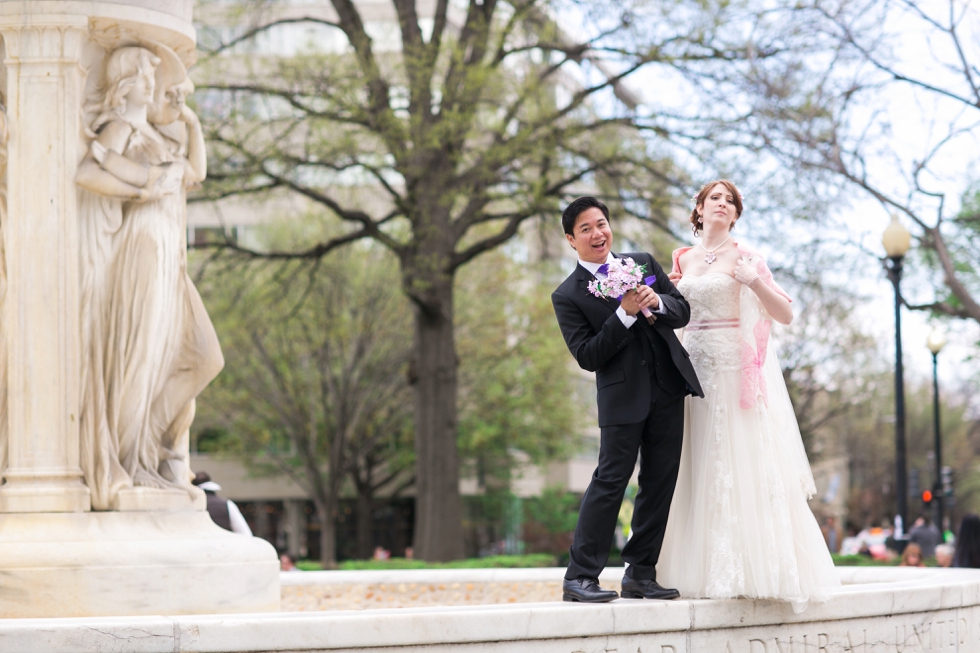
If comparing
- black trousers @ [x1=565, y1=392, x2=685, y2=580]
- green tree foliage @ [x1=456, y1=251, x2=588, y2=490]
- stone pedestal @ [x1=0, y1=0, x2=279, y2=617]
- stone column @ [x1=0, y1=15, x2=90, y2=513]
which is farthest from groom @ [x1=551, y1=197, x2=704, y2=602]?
green tree foliage @ [x1=456, y1=251, x2=588, y2=490]

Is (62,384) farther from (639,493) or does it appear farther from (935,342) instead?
(935,342)

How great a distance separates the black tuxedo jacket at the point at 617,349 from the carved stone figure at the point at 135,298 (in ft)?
8.46

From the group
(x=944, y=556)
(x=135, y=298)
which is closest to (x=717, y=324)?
(x=135, y=298)

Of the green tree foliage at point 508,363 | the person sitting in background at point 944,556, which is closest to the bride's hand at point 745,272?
the person sitting in background at point 944,556

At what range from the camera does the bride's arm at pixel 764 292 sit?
6.93 m

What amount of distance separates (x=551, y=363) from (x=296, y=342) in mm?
8103

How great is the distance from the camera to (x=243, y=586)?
24.5 feet

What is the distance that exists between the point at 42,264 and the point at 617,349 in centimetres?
343

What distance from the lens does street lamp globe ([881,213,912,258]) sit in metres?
18.3

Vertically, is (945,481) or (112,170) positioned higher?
(112,170)

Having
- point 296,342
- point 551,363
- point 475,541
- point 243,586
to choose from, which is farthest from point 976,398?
point 243,586

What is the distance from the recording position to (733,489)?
6762 millimetres

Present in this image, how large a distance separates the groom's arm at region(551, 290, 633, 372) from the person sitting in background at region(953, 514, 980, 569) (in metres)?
7.80

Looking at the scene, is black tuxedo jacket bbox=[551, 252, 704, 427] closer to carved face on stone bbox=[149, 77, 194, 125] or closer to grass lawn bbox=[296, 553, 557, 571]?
carved face on stone bbox=[149, 77, 194, 125]
